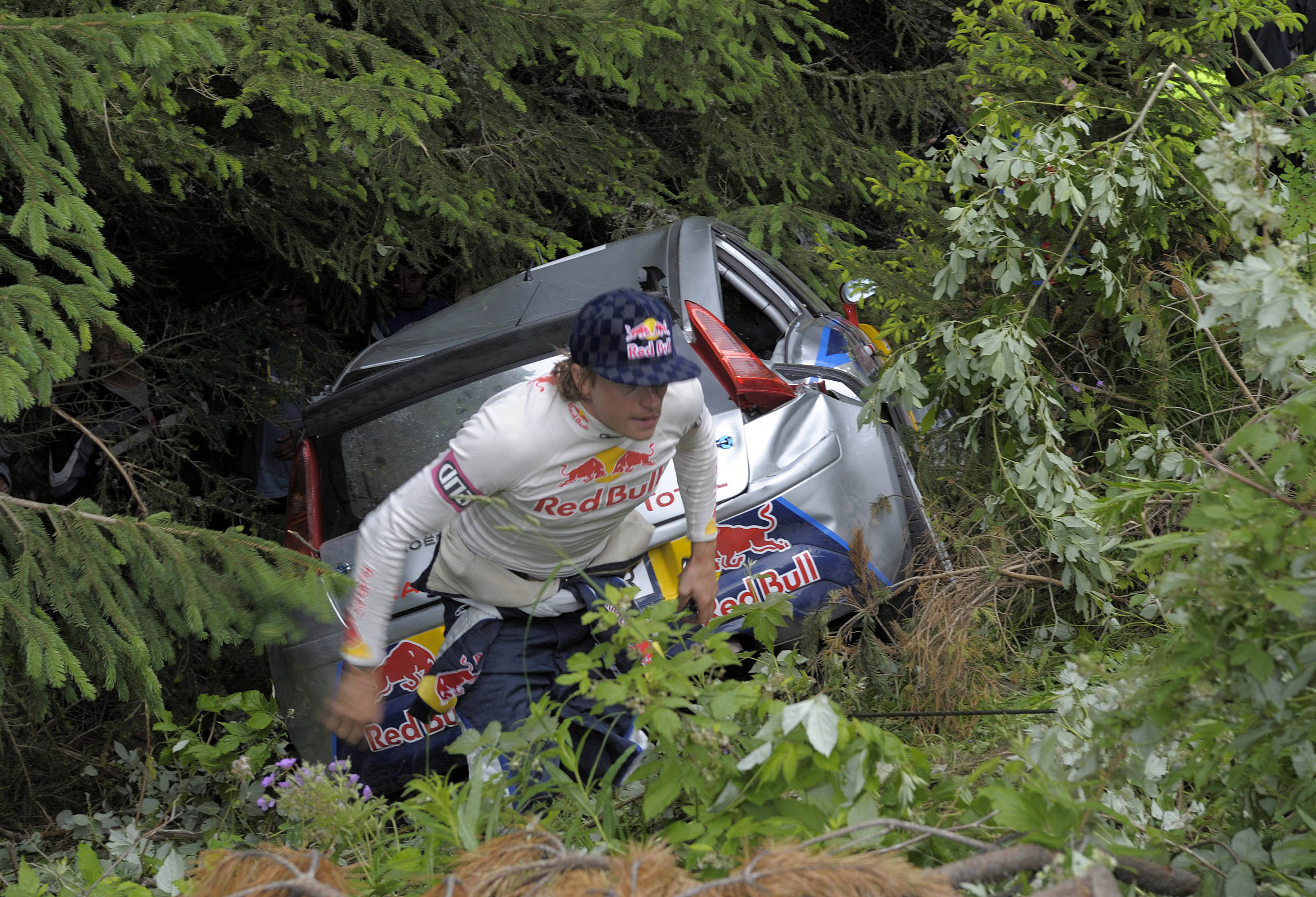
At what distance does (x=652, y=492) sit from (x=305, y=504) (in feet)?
5.54

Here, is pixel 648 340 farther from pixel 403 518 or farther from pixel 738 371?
pixel 738 371

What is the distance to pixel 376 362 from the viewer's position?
460 centimetres

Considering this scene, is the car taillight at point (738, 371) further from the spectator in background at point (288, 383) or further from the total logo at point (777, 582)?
the spectator in background at point (288, 383)

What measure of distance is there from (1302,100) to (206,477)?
18.2ft

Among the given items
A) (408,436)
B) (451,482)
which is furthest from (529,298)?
(451,482)

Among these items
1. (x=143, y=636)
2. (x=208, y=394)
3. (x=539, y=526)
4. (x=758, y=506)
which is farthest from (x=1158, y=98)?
(x=208, y=394)

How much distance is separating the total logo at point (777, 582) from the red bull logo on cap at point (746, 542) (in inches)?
2.5

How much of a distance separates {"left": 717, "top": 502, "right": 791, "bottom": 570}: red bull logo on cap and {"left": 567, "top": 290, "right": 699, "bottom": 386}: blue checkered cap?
1097 mm

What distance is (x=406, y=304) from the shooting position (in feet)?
23.4

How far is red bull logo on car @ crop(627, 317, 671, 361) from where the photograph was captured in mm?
2535

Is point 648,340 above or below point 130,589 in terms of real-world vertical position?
above

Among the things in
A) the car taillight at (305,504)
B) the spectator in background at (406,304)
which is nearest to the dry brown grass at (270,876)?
the car taillight at (305,504)

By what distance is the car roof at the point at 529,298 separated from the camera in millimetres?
4699

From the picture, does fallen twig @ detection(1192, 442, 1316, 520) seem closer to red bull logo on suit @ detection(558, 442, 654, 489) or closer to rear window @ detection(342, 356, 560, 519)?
red bull logo on suit @ detection(558, 442, 654, 489)
